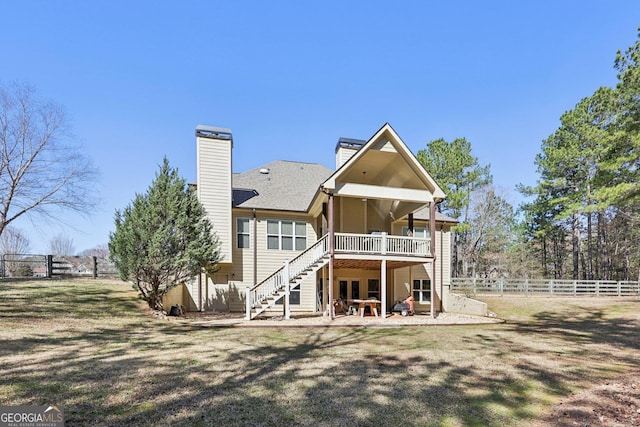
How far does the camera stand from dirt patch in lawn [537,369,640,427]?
185 inches

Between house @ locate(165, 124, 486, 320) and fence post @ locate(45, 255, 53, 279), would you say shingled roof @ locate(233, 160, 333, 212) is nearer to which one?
house @ locate(165, 124, 486, 320)

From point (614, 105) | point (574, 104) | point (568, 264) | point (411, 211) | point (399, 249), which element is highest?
point (574, 104)

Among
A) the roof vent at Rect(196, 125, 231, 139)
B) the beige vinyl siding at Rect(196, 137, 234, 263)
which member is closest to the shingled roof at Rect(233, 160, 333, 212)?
the beige vinyl siding at Rect(196, 137, 234, 263)

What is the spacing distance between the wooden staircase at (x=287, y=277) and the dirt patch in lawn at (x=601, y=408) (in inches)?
391

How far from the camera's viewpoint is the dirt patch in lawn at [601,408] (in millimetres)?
4699

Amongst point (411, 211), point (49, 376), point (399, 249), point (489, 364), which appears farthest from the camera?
point (411, 211)

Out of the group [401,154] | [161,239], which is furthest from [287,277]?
[401,154]

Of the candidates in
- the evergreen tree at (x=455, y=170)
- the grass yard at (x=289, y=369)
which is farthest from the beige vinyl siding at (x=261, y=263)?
the evergreen tree at (x=455, y=170)

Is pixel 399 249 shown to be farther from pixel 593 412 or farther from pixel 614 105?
pixel 614 105

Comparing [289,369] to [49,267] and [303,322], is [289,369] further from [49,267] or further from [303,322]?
[49,267]

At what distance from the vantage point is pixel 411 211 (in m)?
17.0

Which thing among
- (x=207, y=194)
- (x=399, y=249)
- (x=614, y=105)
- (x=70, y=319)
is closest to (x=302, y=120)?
(x=207, y=194)

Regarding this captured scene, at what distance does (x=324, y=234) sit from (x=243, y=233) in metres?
4.26

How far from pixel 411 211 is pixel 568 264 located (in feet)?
142
